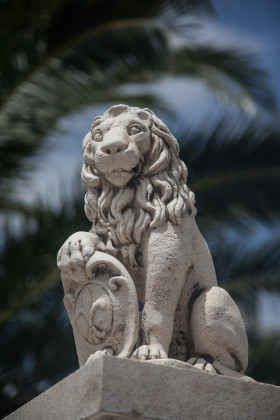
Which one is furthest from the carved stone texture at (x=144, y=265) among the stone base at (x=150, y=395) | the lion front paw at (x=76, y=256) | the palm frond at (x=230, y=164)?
the palm frond at (x=230, y=164)

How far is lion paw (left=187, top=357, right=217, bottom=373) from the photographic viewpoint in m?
5.96

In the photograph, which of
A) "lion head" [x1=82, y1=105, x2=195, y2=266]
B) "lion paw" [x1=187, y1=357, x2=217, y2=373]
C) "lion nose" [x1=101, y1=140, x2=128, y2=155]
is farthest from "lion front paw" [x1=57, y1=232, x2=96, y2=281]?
"lion paw" [x1=187, y1=357, x2=217, y2=373]

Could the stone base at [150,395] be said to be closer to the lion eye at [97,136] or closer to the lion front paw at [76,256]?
the lion front paw at [76,256]

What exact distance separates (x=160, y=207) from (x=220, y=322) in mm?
824

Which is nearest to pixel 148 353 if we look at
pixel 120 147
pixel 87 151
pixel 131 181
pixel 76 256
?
pixel 76 256

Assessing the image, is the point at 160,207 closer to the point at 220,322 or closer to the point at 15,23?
the point at 220,322

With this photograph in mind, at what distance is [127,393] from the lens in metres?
5.50

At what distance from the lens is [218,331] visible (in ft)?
20.1

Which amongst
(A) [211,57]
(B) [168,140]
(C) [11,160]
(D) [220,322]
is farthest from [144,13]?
(D) [220,322]

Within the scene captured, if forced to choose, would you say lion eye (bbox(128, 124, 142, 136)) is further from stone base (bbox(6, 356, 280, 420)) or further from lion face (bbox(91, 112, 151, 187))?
stone base (bbox(6, 356, 280, 420))

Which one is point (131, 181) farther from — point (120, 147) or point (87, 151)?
point (87, 151)

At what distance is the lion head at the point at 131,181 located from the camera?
245 inches

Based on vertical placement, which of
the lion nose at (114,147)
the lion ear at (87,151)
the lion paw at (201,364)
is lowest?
the lion paw at (201,364)

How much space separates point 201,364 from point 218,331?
0.26 meters
